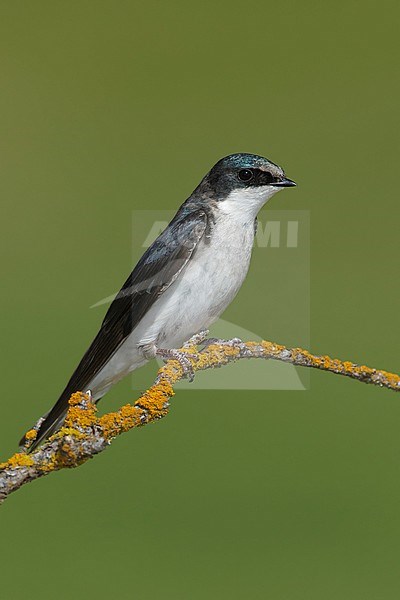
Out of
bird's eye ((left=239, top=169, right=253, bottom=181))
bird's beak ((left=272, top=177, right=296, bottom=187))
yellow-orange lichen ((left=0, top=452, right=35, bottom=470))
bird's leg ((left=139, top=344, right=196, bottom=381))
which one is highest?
bird's eye ((left=239, top=169, right=253, bottom=181))

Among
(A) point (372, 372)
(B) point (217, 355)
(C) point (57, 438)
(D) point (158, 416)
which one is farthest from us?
(B) point (217, 355)

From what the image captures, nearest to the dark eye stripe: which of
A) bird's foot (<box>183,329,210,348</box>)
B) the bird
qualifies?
the bird

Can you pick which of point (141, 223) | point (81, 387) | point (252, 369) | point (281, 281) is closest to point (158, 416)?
point (81, 387)

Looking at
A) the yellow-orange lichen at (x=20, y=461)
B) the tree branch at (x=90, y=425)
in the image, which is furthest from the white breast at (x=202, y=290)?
the yellow-orange lichen at (x=20, y=461)

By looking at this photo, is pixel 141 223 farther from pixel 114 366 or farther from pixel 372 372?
pixel 372 372

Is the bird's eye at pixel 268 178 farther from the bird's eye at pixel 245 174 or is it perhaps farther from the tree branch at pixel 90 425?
the tree branch at pixel 90 425

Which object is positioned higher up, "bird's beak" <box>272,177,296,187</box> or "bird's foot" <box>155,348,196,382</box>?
"bird's beak" <box>272,177,296,187</box>

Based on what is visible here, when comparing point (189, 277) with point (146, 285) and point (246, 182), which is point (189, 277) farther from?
point (246, 182)

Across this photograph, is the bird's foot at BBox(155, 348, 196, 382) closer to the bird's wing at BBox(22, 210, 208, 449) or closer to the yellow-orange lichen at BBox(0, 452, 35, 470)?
the bird's wing at BBox(22, 210, 208, 449)
